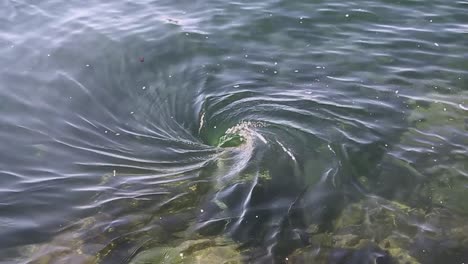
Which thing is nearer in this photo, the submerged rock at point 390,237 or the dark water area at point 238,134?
the submerged rock at point 390,237

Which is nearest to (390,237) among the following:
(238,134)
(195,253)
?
(195,253)

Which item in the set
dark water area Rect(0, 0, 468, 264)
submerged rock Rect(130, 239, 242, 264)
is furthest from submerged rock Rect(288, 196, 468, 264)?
submerged rock Rect(130, 239, 242, 264)

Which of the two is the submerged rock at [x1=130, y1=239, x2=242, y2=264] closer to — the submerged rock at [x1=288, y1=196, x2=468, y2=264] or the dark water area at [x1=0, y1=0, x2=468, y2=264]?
the dark water area at [x1=0, y1=0, x2=468, y2=264]

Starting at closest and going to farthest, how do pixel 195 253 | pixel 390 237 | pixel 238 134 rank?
pixel 195 253, pixel 390 237, pixel 238 134

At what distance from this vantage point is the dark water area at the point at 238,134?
6.63 m

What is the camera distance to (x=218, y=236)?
6.59 meters

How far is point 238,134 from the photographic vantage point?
873 cm

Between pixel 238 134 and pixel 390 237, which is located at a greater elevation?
pixel 238 134

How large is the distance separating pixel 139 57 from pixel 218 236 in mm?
5763

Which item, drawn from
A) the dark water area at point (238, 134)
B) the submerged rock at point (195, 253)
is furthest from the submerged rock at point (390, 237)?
the submerged rock at point (195, 253)

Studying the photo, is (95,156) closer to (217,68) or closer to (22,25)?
(217,68)

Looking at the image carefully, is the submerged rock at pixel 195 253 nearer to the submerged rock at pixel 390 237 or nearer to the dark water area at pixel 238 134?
the dark water area at pixel 238 134

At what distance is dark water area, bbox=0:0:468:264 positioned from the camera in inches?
261

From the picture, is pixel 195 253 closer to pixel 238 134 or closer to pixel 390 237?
pixel 390 237
